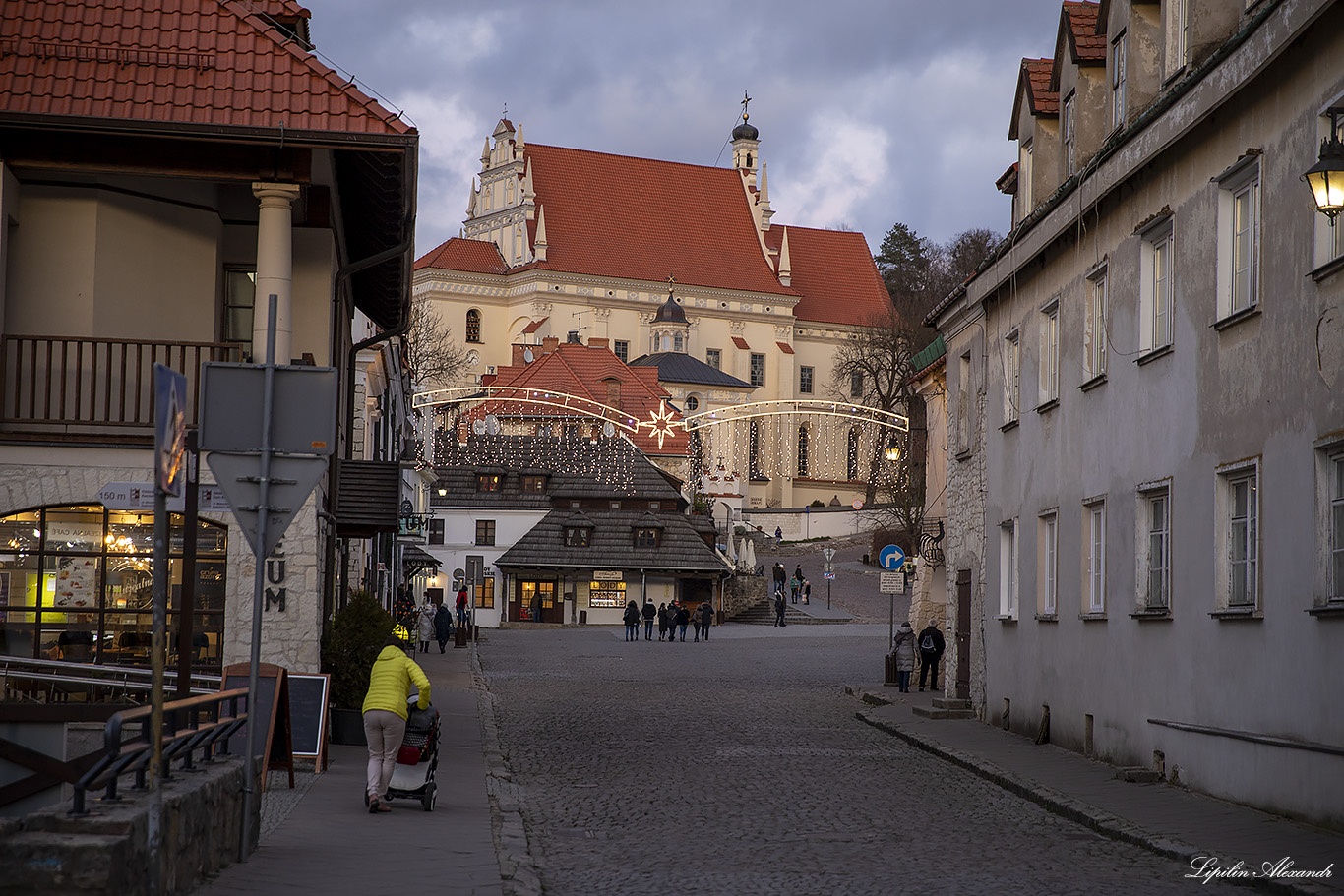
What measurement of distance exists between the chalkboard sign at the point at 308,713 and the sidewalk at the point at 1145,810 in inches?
254

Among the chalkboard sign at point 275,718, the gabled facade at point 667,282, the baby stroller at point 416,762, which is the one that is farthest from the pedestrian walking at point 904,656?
the gabled facade at point 667,282

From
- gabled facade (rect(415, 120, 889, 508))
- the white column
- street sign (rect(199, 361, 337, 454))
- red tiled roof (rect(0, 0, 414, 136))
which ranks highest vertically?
gabled facade (rect(415, 120, 889, 508))

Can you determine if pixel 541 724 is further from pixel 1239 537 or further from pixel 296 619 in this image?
pixel 1239 537

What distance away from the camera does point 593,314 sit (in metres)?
132

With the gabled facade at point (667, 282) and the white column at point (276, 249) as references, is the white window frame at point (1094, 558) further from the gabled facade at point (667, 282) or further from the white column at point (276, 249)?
the gabled facade at point (667, 282)

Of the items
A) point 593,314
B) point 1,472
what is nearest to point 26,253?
point 1,472

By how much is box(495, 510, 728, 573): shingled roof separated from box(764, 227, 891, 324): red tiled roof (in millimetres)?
71591

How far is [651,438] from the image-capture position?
3984 inches

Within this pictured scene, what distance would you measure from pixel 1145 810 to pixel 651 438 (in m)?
87.8

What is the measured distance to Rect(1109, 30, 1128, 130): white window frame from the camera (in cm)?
1852

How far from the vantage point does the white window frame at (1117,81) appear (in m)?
18.5

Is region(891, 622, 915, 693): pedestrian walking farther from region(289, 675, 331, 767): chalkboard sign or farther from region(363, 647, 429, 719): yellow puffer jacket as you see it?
region(363, 647, 429, 719): yellow puffer jacket

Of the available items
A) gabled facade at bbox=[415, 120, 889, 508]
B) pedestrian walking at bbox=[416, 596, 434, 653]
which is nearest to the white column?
pedestrian walking at bbox=[416, 596, 434, 653]

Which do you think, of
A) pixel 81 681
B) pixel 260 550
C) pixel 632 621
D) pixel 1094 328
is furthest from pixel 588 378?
pixel 260 550
